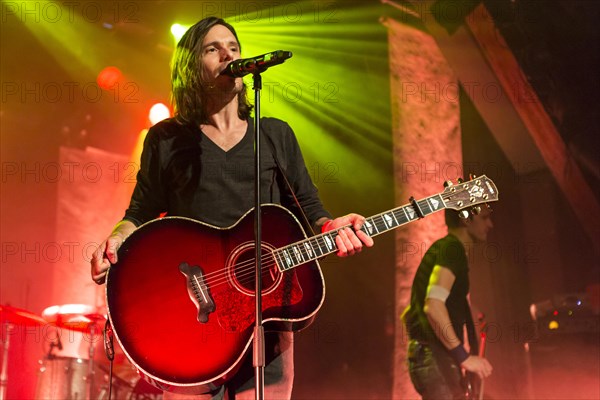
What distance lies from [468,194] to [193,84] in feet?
4.42

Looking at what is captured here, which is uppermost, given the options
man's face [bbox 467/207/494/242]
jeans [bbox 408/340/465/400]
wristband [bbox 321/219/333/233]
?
man's face [bbox 467/207/494/242]

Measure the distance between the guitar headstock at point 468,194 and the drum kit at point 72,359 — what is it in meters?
3.59

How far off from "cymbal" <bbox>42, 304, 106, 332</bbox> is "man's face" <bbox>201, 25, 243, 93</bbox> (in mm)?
3111

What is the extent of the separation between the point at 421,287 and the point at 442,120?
1.51 m

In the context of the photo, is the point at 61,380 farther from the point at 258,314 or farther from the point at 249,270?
the point at 258,314

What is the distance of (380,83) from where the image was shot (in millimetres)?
5395

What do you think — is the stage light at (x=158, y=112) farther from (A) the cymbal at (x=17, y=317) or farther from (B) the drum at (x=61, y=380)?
(B) the drum at (x=61, y=380)

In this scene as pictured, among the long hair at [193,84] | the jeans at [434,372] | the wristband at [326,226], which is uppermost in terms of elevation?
the long hair at [193,84]

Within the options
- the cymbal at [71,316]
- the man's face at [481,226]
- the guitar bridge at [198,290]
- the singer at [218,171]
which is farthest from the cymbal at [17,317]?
the man's face at [481,226]

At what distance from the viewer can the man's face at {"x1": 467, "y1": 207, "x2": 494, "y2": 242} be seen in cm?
485

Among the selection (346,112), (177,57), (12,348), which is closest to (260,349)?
(177,57)

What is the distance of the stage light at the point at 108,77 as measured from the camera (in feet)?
19.6

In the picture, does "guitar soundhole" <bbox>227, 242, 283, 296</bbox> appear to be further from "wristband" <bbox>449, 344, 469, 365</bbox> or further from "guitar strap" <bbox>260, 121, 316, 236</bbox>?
"wristband" <bbox>449, 344, 469, 365</bbox>

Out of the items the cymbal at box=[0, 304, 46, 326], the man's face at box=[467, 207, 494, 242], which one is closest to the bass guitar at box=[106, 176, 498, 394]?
the man's face at box=[467, 207, 494, 242]
